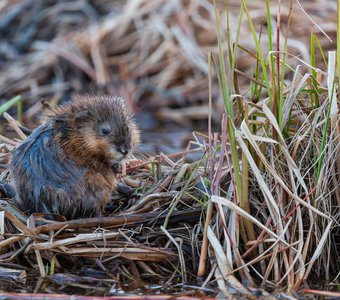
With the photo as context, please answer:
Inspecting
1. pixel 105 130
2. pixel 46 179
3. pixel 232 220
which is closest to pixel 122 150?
pixel 105 130

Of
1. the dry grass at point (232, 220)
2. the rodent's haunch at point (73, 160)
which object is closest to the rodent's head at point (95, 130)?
the rodent's haunch at point (73, 160)

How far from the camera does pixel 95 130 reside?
16.1 feet

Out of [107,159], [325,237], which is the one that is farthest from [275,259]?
[107,159]

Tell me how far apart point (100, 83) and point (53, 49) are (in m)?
0.78

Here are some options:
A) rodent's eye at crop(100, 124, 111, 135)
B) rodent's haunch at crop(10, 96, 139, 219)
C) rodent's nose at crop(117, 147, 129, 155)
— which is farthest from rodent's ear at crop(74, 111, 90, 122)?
rodent's nose at crop(117, 147, 129, 155)

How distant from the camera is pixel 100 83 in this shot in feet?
33.1

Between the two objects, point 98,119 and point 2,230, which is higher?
point 98,119

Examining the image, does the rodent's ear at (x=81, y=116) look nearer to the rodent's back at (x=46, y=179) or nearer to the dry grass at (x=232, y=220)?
the rodent's back at (x=46, y=179)

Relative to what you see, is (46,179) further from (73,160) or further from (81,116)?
(81,116)

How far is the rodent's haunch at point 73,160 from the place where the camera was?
474 centimetres

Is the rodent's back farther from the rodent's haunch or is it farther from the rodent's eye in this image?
the rodent's eye

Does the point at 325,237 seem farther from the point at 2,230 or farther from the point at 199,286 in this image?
the point at 2,230

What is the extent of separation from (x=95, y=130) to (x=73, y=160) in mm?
214

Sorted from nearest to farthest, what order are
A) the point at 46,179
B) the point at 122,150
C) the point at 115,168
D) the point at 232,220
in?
the point at 232,220 → the point at 46,179 → the point at 122,150 → the point at 115,168
